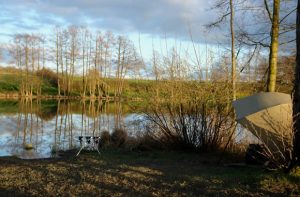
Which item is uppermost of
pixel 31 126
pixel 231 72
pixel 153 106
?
pixel 231 72

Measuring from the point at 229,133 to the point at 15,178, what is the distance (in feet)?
21.9

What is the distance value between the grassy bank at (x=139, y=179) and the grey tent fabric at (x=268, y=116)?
0.72 metres

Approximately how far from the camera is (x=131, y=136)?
14703 mm

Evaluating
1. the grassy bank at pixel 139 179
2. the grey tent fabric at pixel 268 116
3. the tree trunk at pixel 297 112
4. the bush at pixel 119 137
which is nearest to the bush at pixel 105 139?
the bush at pixel 119 137

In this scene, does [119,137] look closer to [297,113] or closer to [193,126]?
[193,126]

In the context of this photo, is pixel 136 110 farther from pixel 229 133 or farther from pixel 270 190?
pixel 270 190

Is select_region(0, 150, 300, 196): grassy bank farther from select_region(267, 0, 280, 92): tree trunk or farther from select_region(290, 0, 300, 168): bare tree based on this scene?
select_region(267, 0, 280, 92): tree trunk

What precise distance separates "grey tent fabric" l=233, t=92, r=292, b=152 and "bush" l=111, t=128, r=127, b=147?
588cm

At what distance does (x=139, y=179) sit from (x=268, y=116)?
3120 mm

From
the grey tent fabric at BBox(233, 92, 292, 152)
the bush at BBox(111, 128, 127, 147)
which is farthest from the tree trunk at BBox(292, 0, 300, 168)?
the bush at BBox(111, 128, 127, 147)

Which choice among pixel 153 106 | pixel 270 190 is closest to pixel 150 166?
pixel 270 190

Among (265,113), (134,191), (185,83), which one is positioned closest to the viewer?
(134,191)

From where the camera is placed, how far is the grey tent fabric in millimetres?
8547

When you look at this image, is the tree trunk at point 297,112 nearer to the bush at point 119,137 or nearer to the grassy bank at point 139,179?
the grassy bank at point 139,179
